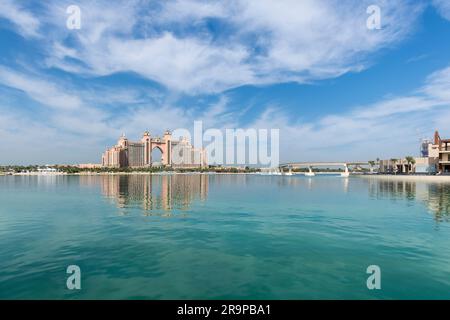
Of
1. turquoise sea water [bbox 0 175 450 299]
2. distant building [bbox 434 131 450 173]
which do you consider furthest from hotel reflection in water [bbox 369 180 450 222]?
distant building [bbox 434 131 450 173]

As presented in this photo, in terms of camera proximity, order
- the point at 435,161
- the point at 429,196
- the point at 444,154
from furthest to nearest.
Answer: the point at 435,161
the point at 444,154
the point at 429,196

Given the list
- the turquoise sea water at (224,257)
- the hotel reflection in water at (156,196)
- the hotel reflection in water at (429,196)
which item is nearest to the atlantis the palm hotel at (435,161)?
→ the hotel reflection in water at (429,196)

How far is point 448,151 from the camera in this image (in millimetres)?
146875

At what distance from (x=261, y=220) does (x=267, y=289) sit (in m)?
17.9

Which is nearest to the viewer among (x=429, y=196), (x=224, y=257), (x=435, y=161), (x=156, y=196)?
(x=224, y=257)

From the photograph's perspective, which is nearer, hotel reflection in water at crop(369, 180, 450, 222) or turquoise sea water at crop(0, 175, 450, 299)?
turquoise sea water at crop(0, 175, 450, 299)

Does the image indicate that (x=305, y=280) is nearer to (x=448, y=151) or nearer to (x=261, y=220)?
(x=261, y=220)

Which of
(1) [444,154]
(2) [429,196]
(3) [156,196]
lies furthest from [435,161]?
(3) [156,196]

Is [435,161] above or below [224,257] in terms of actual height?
above

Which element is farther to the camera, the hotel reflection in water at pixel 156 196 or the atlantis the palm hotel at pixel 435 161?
the atlantis the palm hotel at pixel 435 161

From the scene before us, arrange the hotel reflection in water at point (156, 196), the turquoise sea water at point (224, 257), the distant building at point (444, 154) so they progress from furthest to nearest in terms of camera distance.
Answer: the distant building at point (444, 154) < the hotel reflection in water at point (156, 196) < the turquoise sea water at point (224, 257)

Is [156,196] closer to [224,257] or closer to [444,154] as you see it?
[224,257]

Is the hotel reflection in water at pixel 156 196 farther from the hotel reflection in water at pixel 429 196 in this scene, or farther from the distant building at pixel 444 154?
the distant building at pixel 444 154

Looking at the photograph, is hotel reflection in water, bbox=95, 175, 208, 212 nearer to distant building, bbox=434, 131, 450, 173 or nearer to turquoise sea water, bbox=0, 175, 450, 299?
turquoise sea water, bbox=0, 175, 450, 299
